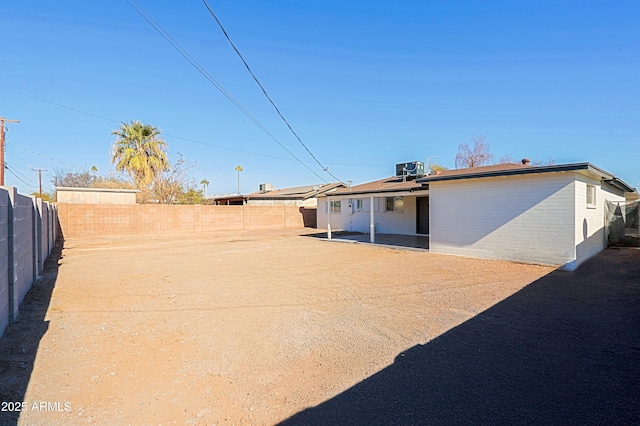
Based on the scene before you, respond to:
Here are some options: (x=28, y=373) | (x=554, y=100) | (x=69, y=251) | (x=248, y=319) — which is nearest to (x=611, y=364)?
(x=248, y=319)

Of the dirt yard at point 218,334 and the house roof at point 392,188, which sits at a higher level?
the house roof at point 392,188

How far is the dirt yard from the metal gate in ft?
23.1

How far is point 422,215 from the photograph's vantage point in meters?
17.5

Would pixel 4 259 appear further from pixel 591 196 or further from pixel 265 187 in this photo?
pixel 265 187

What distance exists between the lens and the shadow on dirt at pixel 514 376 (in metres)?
2.40

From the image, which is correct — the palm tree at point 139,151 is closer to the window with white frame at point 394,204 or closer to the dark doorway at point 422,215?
the window with white frame at point 394,204

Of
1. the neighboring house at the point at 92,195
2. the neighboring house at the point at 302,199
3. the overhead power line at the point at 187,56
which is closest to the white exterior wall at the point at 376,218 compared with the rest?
the neighboring house at the point at 302,199

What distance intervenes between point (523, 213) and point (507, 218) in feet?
1.47

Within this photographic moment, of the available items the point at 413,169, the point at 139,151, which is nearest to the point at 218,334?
the point at 413,169

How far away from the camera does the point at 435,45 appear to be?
45.6 ft

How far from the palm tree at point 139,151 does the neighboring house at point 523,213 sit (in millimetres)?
20628

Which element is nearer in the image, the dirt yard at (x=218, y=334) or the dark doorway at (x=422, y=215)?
the dirt yard at (x=218, y=334)

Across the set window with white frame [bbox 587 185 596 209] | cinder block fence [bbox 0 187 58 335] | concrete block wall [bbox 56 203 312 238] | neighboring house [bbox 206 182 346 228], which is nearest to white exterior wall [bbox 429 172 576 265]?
window with white frame [bbox 587 185 596 209]

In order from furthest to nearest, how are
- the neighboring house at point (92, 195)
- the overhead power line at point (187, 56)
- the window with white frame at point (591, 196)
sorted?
1. the neighboring house at point (92, 195)
2. the window with white frame at point (591, 196)
3. the overhead power line at point (187, 56)
